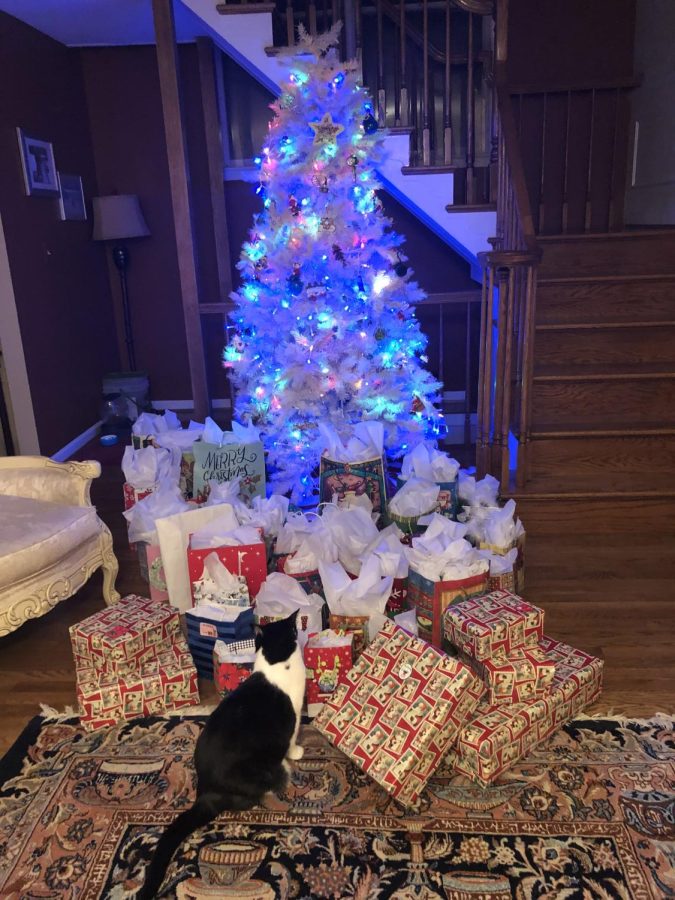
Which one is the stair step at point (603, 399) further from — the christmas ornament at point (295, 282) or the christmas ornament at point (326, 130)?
the christmas ornament at point (326, 130)

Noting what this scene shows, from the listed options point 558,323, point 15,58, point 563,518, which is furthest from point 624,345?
point 15,58

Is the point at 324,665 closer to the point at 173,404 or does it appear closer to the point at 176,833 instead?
the point at 176,833

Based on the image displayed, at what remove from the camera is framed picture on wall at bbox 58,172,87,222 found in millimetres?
4449

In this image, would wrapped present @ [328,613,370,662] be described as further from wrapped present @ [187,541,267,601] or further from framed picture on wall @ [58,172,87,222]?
framed picture on wall @ [58,172,87,222]

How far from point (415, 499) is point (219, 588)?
2.90 feet

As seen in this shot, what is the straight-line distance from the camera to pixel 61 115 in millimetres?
4484

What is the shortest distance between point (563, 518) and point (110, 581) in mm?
1929

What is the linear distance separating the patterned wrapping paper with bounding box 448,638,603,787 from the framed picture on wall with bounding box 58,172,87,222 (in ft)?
12.9

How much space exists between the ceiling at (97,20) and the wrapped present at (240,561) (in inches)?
118

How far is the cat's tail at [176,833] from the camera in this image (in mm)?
1464

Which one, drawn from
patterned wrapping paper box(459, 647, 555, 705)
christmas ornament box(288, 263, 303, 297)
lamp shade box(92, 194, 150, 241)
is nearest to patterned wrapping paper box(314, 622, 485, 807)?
patterned wrapping paper box(459, 647, 555, 705)

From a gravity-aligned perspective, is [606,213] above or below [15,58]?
below

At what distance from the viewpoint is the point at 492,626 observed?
1964 mm

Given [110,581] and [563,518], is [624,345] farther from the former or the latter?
[110,581]
